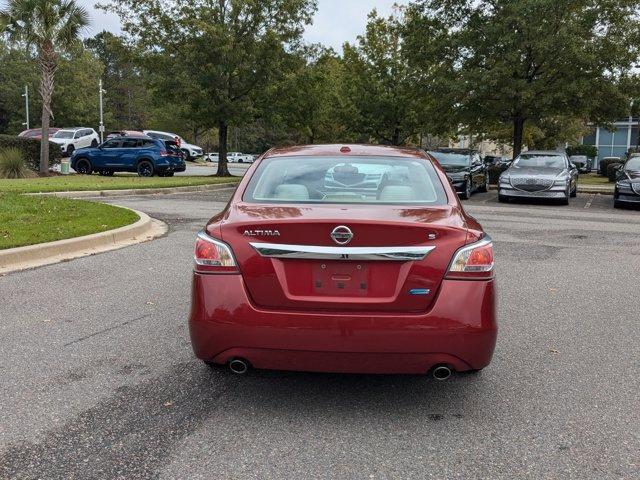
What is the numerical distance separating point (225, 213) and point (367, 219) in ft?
3.08

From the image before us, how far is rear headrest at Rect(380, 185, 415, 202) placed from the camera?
388 cm

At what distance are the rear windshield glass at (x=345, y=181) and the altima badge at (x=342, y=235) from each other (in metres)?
0.53

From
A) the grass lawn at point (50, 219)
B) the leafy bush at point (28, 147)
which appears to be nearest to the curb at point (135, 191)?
the grass lawn at point (50, 219)

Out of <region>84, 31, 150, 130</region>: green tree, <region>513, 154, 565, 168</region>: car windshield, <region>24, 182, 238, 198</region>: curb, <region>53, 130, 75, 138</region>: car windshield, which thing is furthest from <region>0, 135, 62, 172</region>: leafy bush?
<region>84, 31, 150, 130</region>: green tree

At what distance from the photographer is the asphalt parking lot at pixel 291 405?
2.98 meters

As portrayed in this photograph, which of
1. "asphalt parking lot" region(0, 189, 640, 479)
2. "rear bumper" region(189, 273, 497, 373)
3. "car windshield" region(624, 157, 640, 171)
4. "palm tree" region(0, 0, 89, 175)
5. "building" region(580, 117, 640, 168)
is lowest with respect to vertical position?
"asphalt parking lot" region(0, 189, 640, 479)

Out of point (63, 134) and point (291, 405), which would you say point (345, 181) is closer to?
point (291, 405)

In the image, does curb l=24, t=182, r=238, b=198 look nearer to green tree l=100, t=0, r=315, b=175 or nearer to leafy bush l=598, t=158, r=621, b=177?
green tree l=100, t=0, r=315, b=175

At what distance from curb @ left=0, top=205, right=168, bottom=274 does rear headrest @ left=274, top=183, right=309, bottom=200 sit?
4.59 m

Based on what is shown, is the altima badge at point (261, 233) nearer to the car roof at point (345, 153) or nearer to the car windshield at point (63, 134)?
the car roof at point (345, 153)

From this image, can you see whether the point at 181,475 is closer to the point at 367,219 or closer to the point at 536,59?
the point at 367,219

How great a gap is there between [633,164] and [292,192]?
16.8 metres

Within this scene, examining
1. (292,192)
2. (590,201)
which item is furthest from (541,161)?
(292,192)

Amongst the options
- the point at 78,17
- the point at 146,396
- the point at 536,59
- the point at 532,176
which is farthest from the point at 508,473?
the point at 78,17
